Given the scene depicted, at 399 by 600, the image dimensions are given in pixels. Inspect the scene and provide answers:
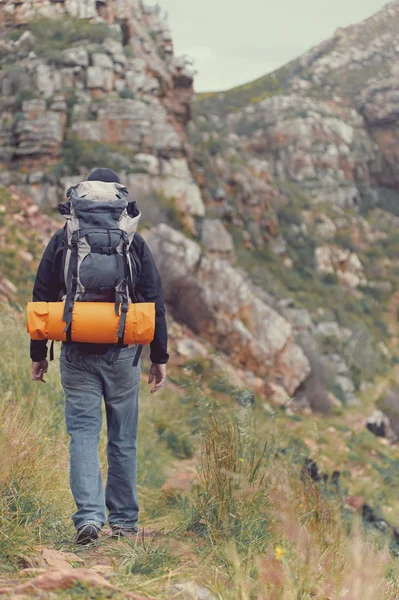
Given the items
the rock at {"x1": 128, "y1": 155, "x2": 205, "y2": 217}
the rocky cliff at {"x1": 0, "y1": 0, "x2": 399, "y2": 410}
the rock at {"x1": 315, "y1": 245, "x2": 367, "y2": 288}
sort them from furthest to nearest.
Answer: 1. the rock at {"x1": 315, "y1": 245, "x2": 367, "y2": 288}
2. the rock at {"x1": 128, "y1": 155, "x2": 205, "y2": 217}
3. the rocky cliff at {"x1": 0, "y1": 0, "x2": 399, "y2": 410}

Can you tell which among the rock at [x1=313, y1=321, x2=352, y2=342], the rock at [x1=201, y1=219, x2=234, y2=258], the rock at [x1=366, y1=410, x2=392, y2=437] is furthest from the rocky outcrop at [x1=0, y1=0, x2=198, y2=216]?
the rock at [x1=313, y1=321, x2=352, y2=342]

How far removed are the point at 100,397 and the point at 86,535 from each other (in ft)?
2.10

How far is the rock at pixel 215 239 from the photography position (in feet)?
57.2

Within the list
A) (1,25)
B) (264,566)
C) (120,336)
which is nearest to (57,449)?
(120,336)

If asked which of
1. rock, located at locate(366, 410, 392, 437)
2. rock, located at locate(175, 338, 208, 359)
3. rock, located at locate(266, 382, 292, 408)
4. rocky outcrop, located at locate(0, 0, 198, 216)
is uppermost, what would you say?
rocky outcrop, located at locate(0, 0, 198, 216)

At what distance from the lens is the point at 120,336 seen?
300cm

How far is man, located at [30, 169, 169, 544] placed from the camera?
307cm

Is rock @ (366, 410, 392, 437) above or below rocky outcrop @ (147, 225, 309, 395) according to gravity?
below

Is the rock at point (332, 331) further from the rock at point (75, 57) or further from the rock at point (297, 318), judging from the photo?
the rock at point (75, 57)

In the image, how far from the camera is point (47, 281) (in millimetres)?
3211

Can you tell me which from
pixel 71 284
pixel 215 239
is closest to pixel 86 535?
pixel 71 284

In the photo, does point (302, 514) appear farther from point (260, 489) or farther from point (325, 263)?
point (325, 263)

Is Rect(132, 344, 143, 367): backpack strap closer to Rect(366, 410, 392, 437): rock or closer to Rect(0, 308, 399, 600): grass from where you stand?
Rect(0, 308, 399, 600): grass

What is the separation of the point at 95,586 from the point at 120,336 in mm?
1222
